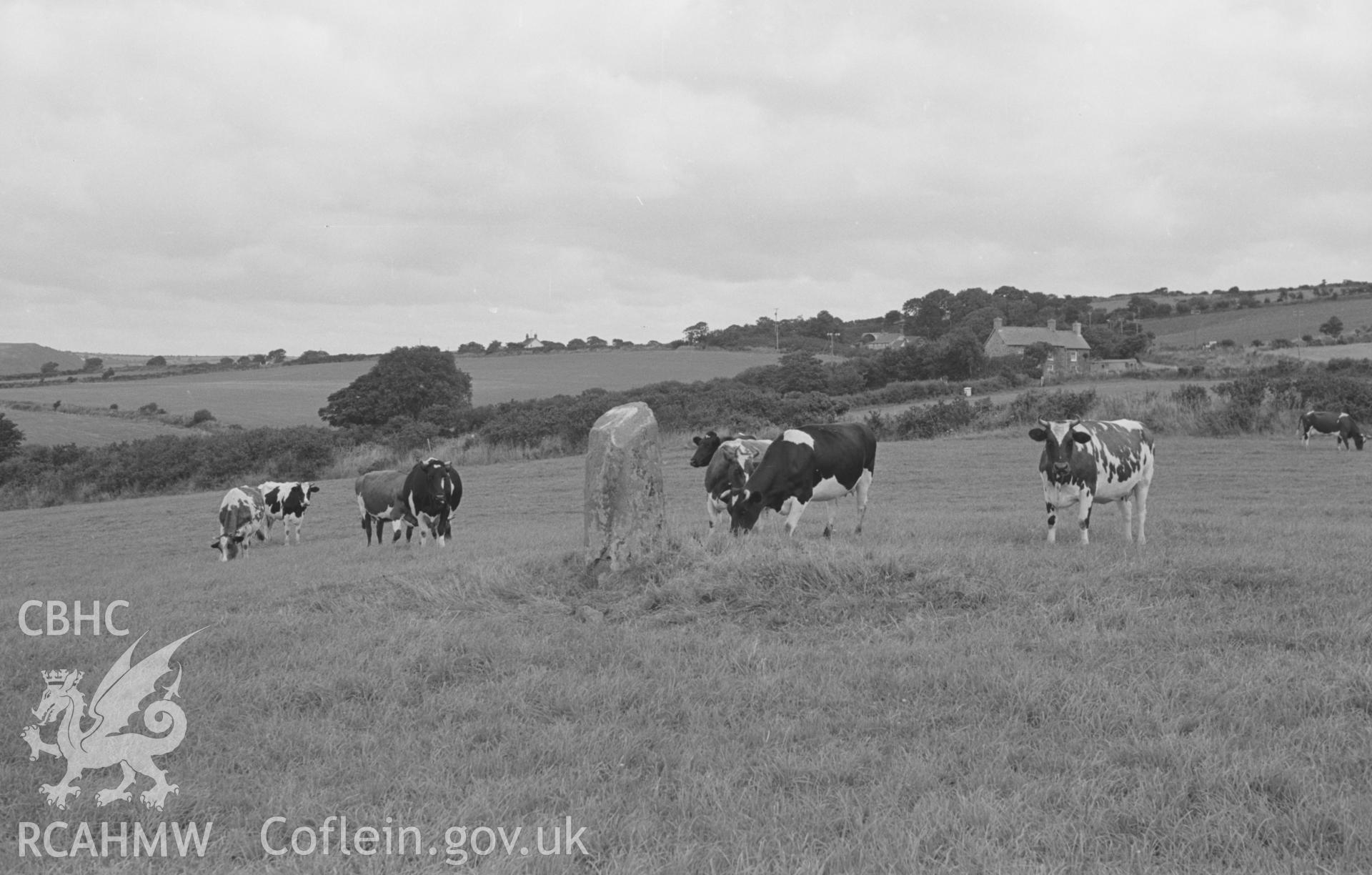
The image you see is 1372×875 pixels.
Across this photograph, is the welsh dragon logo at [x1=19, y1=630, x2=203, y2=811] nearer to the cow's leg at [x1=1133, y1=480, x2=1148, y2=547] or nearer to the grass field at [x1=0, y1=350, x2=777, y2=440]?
the cow's leg at [x1=1133, y1=480, x2=1148, y2=547]

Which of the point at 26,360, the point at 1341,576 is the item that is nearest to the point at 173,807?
the point at 1341,576

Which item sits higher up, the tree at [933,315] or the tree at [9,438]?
the tree at [933,315]

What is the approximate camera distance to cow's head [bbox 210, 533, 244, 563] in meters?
21.9

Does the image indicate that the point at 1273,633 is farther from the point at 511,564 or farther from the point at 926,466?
the point at 926,466

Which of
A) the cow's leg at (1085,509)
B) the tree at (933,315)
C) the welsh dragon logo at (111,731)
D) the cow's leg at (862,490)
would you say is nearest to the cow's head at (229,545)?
the cow's leg at (862,490)

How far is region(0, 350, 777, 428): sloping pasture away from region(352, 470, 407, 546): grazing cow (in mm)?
41997

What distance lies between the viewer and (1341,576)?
9531 millimetres

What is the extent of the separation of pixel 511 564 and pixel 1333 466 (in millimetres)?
28937

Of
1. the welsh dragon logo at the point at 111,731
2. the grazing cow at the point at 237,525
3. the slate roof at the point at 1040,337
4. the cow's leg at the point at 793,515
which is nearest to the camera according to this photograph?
the welsh dragon logo at the point at 111,731

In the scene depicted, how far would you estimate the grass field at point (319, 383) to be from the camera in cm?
7194

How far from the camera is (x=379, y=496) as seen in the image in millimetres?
23141

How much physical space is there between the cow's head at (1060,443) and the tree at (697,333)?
11150 centimetres

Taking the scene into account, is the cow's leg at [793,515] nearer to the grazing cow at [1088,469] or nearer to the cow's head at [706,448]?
the grazing cow at [1088,469]

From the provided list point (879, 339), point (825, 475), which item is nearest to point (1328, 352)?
point (879, 339)
